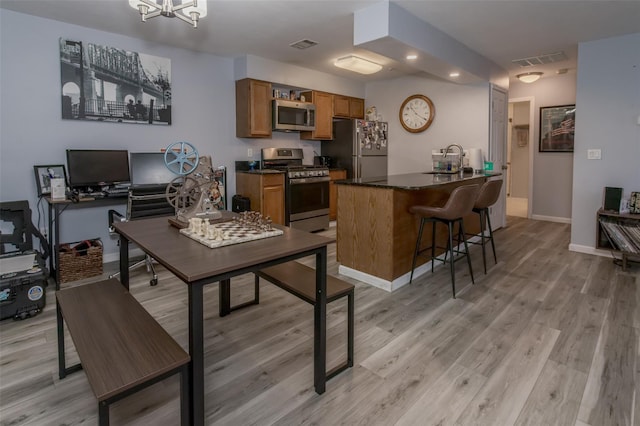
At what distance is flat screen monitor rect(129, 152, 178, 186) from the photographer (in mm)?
3863

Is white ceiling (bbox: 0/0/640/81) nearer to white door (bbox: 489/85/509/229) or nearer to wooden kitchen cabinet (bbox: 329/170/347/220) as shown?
white door (bbox: 489/85/509/229)

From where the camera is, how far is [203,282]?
4.48ft

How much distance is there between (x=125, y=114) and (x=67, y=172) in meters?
0.86

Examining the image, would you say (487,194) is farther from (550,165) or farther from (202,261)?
(550,165)

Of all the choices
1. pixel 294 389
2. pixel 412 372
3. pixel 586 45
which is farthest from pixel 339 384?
pixel 586 45

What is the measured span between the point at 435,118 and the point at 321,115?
176 centimetres

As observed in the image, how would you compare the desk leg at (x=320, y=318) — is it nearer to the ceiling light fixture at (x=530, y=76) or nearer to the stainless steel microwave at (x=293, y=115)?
the stainless steel microwave at (x=293, y=115)

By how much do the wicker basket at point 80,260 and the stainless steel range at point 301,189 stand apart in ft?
7.64

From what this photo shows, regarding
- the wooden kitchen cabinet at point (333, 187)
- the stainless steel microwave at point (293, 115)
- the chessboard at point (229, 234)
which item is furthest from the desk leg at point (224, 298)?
the wooden kitchen cabinet at point (333, 187)

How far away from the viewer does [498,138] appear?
5.43m

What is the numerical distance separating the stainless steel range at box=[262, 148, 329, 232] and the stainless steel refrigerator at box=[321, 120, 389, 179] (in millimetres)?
542

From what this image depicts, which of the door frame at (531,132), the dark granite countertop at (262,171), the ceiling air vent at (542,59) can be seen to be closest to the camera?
the ceiling air vent at (542,59)

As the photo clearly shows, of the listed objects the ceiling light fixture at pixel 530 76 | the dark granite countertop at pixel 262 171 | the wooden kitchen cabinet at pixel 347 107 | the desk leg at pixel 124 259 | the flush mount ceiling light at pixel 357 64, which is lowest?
the desk leg at pixel 124 259

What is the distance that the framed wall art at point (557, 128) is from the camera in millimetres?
5945
